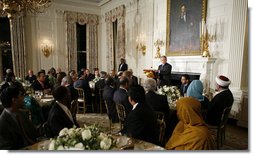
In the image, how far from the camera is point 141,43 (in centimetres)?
820

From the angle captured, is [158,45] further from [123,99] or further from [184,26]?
[123,99]

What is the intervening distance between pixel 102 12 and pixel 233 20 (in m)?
7.94

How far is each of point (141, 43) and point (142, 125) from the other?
6.50m

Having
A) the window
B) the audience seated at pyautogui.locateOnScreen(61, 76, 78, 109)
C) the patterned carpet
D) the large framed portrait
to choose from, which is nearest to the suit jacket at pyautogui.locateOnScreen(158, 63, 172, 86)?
the large framed portrait

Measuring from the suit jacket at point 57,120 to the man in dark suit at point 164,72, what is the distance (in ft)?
14.0

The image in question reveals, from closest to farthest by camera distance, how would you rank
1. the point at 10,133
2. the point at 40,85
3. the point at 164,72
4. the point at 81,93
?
1. the point at 10,133
2. the point at 40,85
3. the point at 81,93
4. the point at 164,72

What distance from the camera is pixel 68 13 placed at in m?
10.2

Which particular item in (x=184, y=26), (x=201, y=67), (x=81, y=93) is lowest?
(x=81, y=93)

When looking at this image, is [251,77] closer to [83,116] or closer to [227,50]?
[227,50]

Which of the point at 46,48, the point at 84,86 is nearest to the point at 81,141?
the point at 84,86

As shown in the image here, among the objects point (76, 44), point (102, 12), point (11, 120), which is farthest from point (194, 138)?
point (102, 12)

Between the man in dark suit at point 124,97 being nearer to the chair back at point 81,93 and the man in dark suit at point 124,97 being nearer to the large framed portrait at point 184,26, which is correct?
the chair back at point 81,93

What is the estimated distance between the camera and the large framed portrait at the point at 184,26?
5.80 meters

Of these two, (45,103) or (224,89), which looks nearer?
(224,89)
